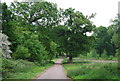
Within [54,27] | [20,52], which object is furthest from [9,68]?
[54,27]

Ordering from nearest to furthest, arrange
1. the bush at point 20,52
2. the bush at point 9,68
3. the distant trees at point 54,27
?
the bush at point 9,68 → the bush at point 20,52 → the distant trees at point 54,27

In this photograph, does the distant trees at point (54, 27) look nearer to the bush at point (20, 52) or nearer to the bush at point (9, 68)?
the bush at point (20, 52)

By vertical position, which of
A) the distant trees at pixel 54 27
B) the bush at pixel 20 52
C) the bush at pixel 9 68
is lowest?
the bush at pixel 9 68

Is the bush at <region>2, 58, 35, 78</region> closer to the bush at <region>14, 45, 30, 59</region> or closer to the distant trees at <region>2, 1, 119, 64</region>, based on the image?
the bush at <region>14, 45, 30, 59</region>

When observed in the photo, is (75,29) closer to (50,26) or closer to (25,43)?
(50,26)

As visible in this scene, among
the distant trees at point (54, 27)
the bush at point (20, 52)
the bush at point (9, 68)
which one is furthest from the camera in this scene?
the distant trees at point (54, 27)

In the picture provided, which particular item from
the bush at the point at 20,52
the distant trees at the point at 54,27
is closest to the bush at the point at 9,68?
the bush at the point at 20,52

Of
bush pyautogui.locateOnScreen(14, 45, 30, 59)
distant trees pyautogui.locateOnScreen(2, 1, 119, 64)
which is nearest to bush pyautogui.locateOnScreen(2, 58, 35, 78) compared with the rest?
bush pyautogui.locateOnScreen(14, 45, 30, 59)

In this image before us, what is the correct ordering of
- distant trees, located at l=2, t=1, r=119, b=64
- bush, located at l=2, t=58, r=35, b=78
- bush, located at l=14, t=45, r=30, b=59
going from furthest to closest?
distant trees, located at l=2, t=1, r=119, b=64, bush, located at l=14, t=45, r=30, b=59, bush, located at l=2, t=58, r=35, b=78

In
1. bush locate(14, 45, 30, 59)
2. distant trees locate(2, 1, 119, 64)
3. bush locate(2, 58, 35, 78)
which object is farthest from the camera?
distant trees locate(2, 1, 119, 64)

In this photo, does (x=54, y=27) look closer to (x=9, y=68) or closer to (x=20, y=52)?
(x=20, y=52)

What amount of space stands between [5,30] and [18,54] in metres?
4.00

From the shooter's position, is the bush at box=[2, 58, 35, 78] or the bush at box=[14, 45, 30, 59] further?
the bush at box=[14, 45, 30, 59]

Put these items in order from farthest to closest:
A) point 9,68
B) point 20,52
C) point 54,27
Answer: point 54,27
point 20,52
point 9,68
